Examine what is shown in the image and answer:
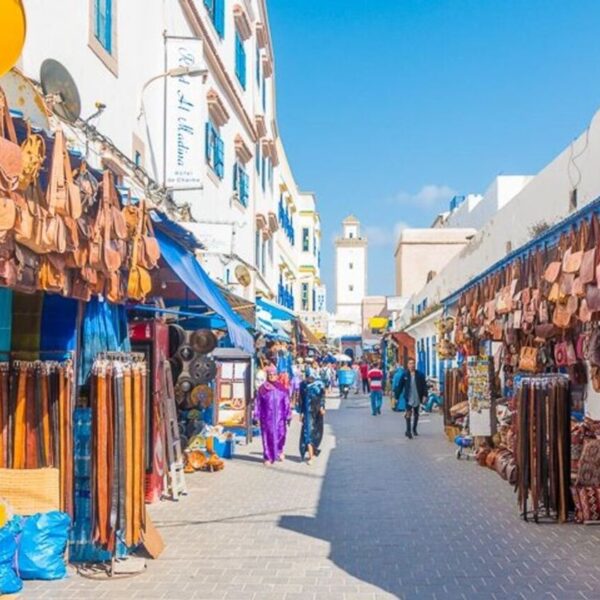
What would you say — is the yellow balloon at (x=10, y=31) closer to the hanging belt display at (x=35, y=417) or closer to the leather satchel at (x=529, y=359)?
the hanging belt display at (x=35, y=417)

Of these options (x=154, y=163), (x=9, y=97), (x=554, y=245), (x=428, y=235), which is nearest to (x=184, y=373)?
(x=154, y=163)

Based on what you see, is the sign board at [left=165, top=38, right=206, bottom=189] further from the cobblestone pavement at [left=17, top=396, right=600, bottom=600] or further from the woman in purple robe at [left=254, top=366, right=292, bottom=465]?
the cobblestone pavement at [left=17, top=396, right=600, bottom=600]

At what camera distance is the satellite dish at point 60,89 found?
813cm

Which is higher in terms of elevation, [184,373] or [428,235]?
[428,235]

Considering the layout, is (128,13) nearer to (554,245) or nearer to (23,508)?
(554,245)

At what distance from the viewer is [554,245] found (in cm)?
Result: 802

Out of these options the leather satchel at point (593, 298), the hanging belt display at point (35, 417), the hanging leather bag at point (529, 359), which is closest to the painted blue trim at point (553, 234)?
the leather satchel at point (593, 298)

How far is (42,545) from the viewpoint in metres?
6.18

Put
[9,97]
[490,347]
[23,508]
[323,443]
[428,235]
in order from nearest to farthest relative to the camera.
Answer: [9,97] < [23,508] < [490,347] < [323,443] < [428,235]

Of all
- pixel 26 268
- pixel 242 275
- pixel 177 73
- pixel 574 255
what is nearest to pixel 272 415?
pixel 177 73

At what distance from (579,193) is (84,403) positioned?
6.26 meters

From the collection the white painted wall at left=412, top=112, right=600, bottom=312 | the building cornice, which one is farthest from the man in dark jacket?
the building cornice

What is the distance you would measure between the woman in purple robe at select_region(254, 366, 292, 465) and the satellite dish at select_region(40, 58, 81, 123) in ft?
18.1

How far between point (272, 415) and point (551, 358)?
4.77 meters
